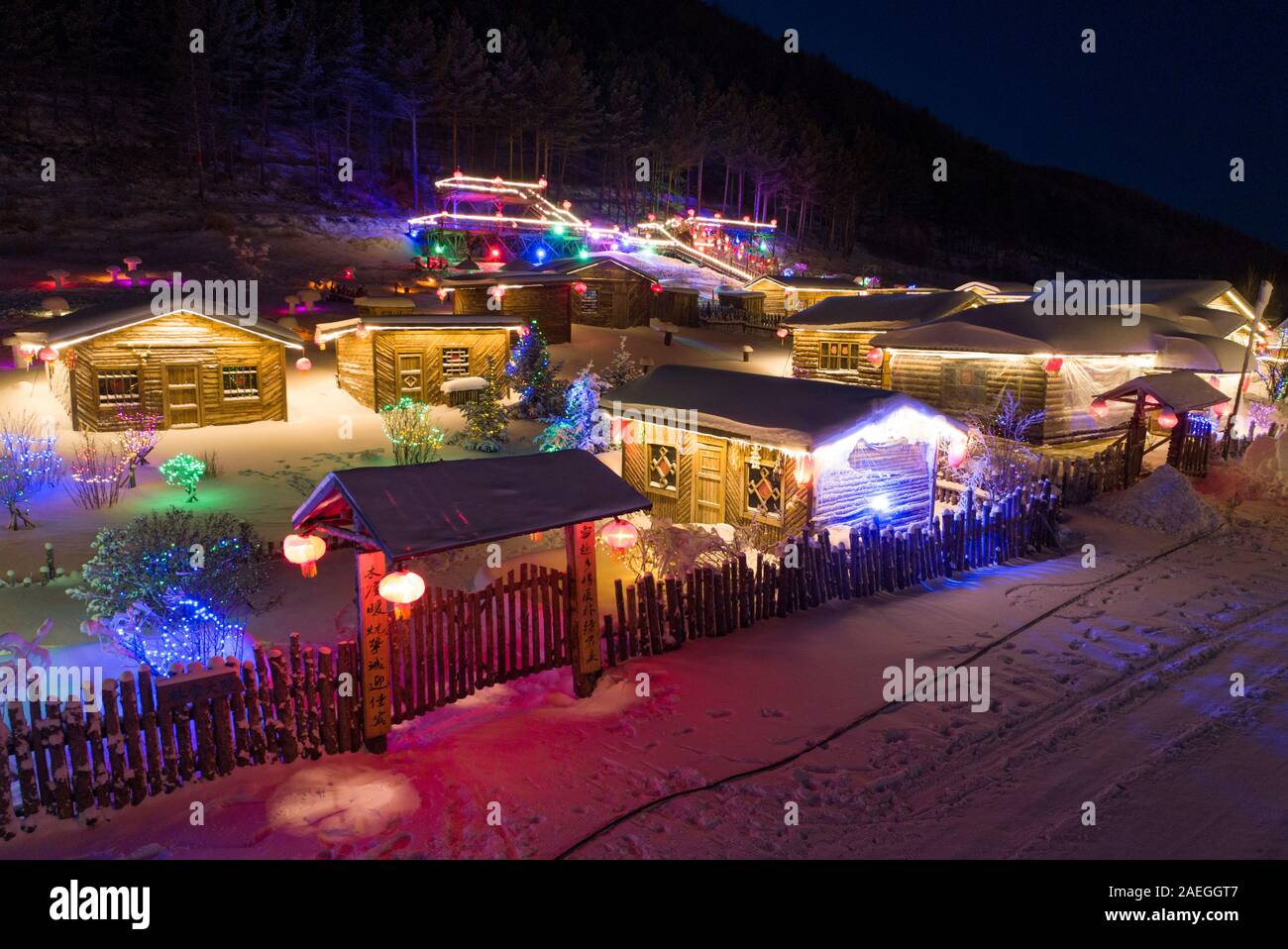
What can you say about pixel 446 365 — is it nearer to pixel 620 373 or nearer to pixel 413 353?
pixel 413 353

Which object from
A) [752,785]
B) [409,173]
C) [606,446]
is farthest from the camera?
[409,173]

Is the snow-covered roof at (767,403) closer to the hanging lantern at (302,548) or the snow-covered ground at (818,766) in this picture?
the snow-covered ground at (818,766)

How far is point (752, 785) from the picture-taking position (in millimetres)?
6906

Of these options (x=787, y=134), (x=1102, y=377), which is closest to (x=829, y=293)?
(x=1102, y=377)

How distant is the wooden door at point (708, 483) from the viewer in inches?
631

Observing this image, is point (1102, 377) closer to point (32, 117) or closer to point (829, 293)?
point (829, 293)

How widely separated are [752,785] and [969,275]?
11382 cm

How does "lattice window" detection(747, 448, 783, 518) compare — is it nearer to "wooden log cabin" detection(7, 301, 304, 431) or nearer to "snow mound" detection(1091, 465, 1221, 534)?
"snow mound" detection(1091, 465, 1221, 534)

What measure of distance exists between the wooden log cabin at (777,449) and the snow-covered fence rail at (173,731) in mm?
8887

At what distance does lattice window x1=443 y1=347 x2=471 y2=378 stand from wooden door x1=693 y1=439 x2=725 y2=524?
1403 centimetres

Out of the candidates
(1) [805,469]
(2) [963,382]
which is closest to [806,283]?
(2) [963,382]

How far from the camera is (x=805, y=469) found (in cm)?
1458

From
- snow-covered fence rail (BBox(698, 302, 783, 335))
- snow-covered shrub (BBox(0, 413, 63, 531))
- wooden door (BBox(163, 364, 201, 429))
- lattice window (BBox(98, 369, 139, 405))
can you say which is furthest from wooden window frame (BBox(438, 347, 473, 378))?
snow-covered fence rail (BBox(698, 302, 783, 335))

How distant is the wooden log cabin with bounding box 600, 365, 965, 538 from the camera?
48.1 feet
